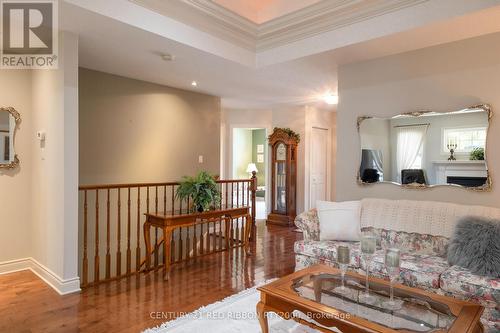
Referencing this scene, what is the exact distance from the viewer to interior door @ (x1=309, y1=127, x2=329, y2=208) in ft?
22.5

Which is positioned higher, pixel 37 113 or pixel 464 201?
pixel 37 113

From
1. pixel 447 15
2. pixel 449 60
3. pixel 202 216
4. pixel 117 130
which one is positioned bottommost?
pixel 202 216

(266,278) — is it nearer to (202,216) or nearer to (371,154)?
(202,216)

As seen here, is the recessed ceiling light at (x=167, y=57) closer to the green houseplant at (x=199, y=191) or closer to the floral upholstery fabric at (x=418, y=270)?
the green houseplant at (x=199, y=191)

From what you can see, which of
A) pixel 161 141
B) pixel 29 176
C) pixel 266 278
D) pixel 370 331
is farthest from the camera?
pixel 161 141

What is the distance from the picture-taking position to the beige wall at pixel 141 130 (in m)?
4.30

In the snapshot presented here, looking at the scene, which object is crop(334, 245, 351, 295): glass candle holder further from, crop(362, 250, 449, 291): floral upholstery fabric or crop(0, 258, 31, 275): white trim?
crop(0, 258, 31, 275): white trim

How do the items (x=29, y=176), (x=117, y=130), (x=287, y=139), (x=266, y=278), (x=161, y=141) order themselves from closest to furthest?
1. (x=266, y=278)
2. (x=29, y=176)
3. (x=117, y=130)
4. (x=161, y=141)
5. (x=287, y=139)

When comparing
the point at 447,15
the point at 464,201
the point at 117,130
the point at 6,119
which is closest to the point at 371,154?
the point at 464,201

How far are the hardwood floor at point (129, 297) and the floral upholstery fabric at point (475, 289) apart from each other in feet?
5.73

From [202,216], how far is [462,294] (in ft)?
8.79

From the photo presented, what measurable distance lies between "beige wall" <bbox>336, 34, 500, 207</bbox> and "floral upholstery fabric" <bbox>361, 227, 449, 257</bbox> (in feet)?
1.67

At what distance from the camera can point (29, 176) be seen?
3803mm

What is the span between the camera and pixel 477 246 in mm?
2484
